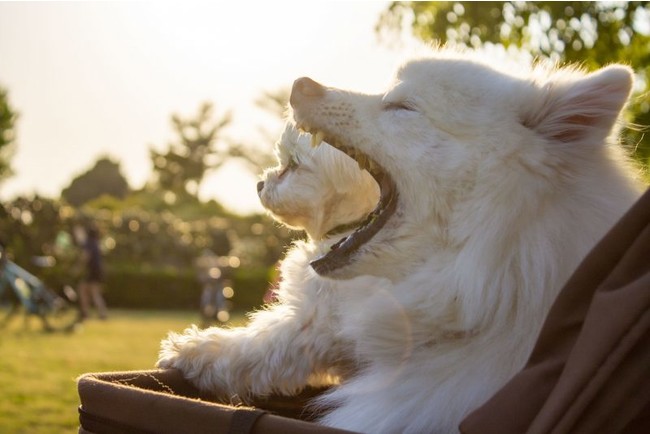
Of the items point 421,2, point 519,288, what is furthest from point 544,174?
point 421,2

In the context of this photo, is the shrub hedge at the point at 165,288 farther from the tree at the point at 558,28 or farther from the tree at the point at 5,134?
the tree at the point at 5,134

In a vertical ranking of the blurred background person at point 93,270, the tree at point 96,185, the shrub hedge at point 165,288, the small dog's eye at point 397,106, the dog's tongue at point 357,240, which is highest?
the small dog's eye at point 397,106

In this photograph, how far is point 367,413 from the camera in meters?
1.77

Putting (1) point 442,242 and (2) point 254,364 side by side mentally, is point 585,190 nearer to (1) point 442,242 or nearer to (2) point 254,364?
(1) point 442,242

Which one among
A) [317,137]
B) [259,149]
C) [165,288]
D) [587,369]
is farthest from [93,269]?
[259,149]

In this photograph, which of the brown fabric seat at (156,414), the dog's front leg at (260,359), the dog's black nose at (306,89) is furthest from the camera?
the dog's front leg at (260,359)

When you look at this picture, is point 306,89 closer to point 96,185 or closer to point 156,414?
point 156,414

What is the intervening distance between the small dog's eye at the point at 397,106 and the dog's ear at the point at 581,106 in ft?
1.11

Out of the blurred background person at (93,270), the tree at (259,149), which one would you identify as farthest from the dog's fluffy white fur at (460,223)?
the tree at (259,149)

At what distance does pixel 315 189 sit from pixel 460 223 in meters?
0.80

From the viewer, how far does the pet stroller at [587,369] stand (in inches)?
49.7

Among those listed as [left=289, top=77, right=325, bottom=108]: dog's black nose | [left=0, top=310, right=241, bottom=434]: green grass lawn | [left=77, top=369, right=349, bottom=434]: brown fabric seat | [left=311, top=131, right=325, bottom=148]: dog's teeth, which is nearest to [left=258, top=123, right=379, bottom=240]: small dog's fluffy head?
[left=311, top=131, right=325, bottom=148]: dog's teeth

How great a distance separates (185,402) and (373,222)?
782mm

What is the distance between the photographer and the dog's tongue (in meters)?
2.11
